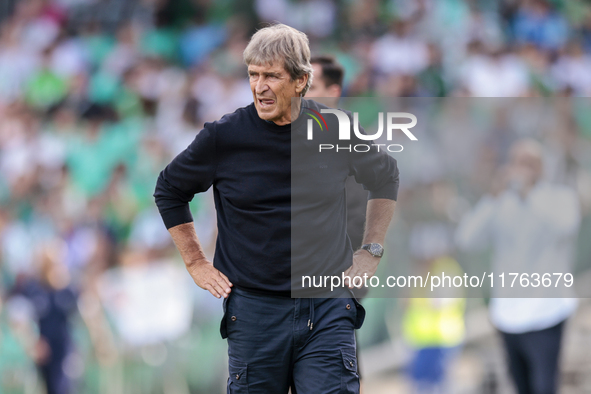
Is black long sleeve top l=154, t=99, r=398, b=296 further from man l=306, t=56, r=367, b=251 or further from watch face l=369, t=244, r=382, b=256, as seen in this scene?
man l=306, t=56, r=367, b=251

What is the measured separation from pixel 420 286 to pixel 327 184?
3347 millimetres

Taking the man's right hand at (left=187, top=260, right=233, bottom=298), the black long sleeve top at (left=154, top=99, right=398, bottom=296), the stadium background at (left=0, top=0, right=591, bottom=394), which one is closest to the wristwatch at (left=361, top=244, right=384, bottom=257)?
the black long sleeve top at (left=154, top=99, right=398, bottom=296)

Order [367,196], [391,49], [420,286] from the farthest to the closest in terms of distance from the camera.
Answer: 1. [391,49]
2. [420,286]
3. [367,196]

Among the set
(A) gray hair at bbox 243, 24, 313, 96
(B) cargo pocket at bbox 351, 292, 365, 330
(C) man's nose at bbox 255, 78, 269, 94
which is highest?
(A) gray hair at bbox 243, 24, 313, 96

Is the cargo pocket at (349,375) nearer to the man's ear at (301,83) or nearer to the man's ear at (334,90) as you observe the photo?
the man's ear at (301,83)

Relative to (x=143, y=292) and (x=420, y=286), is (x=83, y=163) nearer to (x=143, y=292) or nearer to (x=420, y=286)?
(x=143, y=292)

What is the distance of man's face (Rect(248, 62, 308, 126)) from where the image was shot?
3.03 metres

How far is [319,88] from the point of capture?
402cm

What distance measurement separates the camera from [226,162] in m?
3.13

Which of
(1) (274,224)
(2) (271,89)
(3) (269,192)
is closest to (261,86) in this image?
(2) (271,89)

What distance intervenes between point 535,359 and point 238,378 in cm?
270

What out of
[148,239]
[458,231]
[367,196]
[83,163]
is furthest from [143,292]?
[367,196]

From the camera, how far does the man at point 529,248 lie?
4945 mm

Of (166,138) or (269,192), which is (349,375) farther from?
(166,138)
